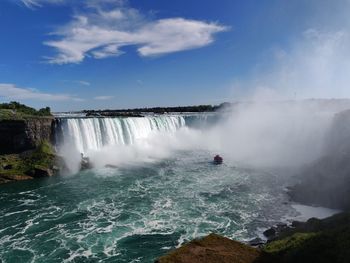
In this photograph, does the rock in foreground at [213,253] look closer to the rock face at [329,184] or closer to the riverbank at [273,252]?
the riverbank at [273,252]

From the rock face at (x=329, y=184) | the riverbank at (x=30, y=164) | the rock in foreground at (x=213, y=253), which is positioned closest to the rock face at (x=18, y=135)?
the riverbank at (x=30, y=164)

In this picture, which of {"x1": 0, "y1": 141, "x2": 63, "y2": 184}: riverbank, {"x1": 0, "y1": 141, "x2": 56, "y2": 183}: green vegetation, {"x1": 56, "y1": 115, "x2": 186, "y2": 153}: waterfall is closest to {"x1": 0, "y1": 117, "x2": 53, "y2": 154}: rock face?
{"x1": 0, "y1": 141, "x2": 63, "y2": 184}: riverbank

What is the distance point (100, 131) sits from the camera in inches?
1565

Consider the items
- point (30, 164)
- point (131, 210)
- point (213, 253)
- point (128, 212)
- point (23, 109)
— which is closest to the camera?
point (213, 253)

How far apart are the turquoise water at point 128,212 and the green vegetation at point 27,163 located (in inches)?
66.9

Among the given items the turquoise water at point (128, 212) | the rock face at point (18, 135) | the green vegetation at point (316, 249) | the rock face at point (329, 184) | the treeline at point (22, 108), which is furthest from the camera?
the treeline at point (22, 108)

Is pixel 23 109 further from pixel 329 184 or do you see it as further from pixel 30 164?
pixel 329 184

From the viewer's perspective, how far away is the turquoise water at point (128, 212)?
15.9m

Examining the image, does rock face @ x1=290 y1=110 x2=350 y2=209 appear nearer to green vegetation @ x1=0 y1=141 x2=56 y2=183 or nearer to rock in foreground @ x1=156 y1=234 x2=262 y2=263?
rock in foreground @ x1=156 y1=234 x2=262 y2=263

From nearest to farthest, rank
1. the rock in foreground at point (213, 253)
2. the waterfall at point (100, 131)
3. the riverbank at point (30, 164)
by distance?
the rock in foreground at point (213, 253), the riverbank at point (30, 164), the waterfall at point (100, 131)

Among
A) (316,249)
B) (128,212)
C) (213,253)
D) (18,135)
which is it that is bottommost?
(128,212)

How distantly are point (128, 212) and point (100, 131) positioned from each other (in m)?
20.5

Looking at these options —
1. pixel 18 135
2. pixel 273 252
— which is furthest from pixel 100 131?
pixel 273 252

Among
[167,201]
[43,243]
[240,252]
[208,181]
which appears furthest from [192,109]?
[240,252]
